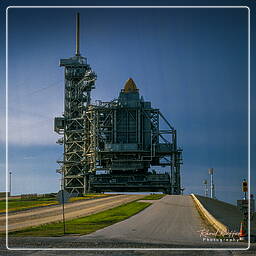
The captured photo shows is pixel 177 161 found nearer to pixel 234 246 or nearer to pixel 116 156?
pixel 116 156

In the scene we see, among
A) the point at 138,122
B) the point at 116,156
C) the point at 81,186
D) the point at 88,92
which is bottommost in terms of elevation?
the point at 81,186

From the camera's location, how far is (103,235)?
27469mm

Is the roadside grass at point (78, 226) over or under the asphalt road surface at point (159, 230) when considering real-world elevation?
under

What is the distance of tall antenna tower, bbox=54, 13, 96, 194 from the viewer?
105125 mm

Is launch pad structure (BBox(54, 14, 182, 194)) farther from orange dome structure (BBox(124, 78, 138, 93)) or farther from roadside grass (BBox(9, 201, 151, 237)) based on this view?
roadside grass (BBox(9, 201, 151, 237))

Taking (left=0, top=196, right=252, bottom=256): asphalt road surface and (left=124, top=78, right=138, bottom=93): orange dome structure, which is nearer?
(left=0, top=196, right=252, bottom=256): asphalt road surface

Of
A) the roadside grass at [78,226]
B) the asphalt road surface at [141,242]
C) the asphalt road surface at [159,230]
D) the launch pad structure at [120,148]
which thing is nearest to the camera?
the asphalt road surface at [141,242]

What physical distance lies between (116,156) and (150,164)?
9412 mm

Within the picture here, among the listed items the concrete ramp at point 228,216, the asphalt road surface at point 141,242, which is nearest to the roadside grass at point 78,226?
the asphalt road surface at point 141,242

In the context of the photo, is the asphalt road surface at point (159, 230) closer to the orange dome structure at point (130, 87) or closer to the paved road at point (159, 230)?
the paved road at point (159, 230)

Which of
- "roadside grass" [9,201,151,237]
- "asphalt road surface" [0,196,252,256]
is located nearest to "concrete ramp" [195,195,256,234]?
"asphalt road surface" [0,196,252,256]

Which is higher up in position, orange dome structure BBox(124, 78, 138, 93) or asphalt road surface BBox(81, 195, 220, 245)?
orange dome structure BBox(124, 78, 138, 93)

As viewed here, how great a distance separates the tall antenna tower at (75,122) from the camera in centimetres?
10512

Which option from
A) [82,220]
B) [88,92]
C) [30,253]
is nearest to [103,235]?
[30,253]
